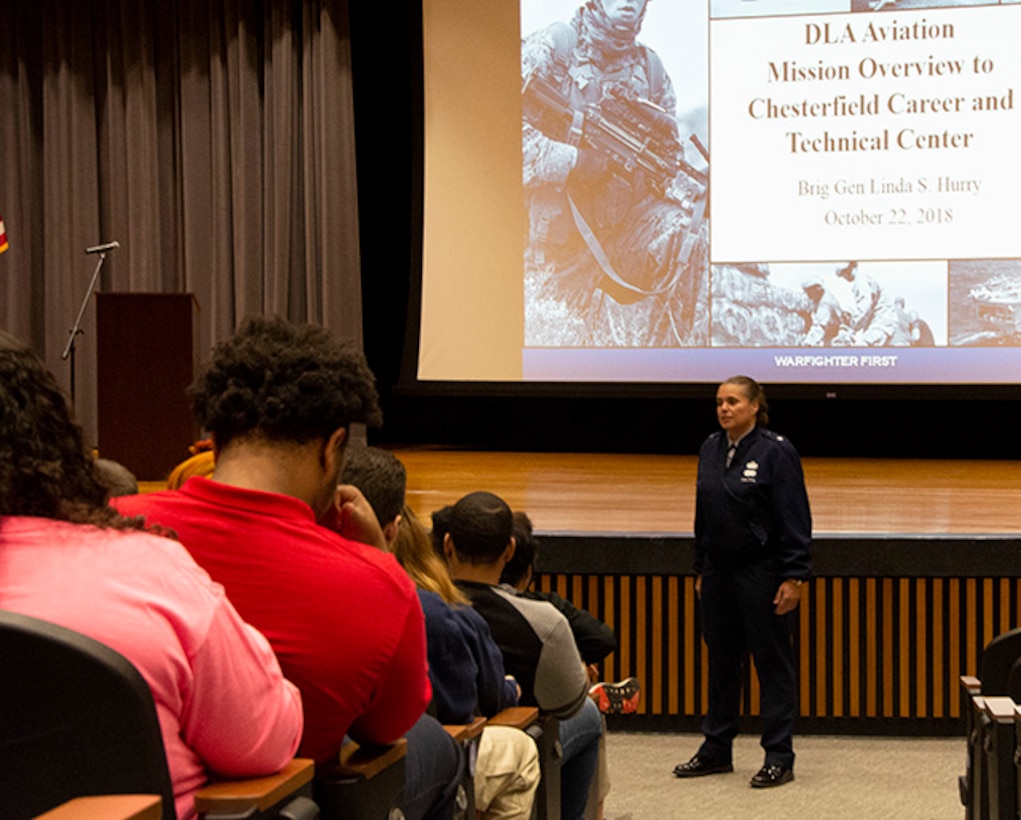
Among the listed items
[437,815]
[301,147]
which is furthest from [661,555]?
[301,147]

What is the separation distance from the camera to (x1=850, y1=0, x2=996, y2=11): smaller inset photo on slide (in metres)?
6.54

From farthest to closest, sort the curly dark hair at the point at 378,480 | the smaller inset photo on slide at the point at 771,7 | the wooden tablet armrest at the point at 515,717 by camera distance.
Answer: the smaller inset photo on slide at the point at 771,7, the wooden tablet armrest at the point at 515,717, the curly dark hair at the point at 378,480

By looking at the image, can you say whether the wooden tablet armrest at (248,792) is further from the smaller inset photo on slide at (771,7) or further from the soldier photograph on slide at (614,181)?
the smaller inset photo on slide at (771,7)

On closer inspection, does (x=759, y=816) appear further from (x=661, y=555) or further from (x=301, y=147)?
(x=301, y=147)

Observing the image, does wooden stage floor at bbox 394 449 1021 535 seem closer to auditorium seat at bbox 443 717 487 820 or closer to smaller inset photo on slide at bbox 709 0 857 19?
smaller inset photo on slide at bbox 709 0 857 19

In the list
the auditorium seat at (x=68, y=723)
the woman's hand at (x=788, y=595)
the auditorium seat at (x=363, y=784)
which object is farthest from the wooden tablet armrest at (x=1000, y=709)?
the woman's hand at (x=788, y=595)

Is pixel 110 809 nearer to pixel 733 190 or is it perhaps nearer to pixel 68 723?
pixel 68 723

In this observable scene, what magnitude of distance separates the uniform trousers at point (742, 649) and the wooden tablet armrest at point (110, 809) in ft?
9.89

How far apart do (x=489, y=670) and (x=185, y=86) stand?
6478 millimetres

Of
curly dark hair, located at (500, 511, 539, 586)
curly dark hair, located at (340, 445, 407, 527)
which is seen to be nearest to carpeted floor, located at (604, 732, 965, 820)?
curly dark hair, located at (500, 511, 539, 586)

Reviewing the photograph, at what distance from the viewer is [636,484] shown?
614cm

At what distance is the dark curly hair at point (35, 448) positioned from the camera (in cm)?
123

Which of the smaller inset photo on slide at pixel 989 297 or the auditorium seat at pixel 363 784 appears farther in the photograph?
the smaller inset photo on slide at pixel 989 297

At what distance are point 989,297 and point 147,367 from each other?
3.98 m
